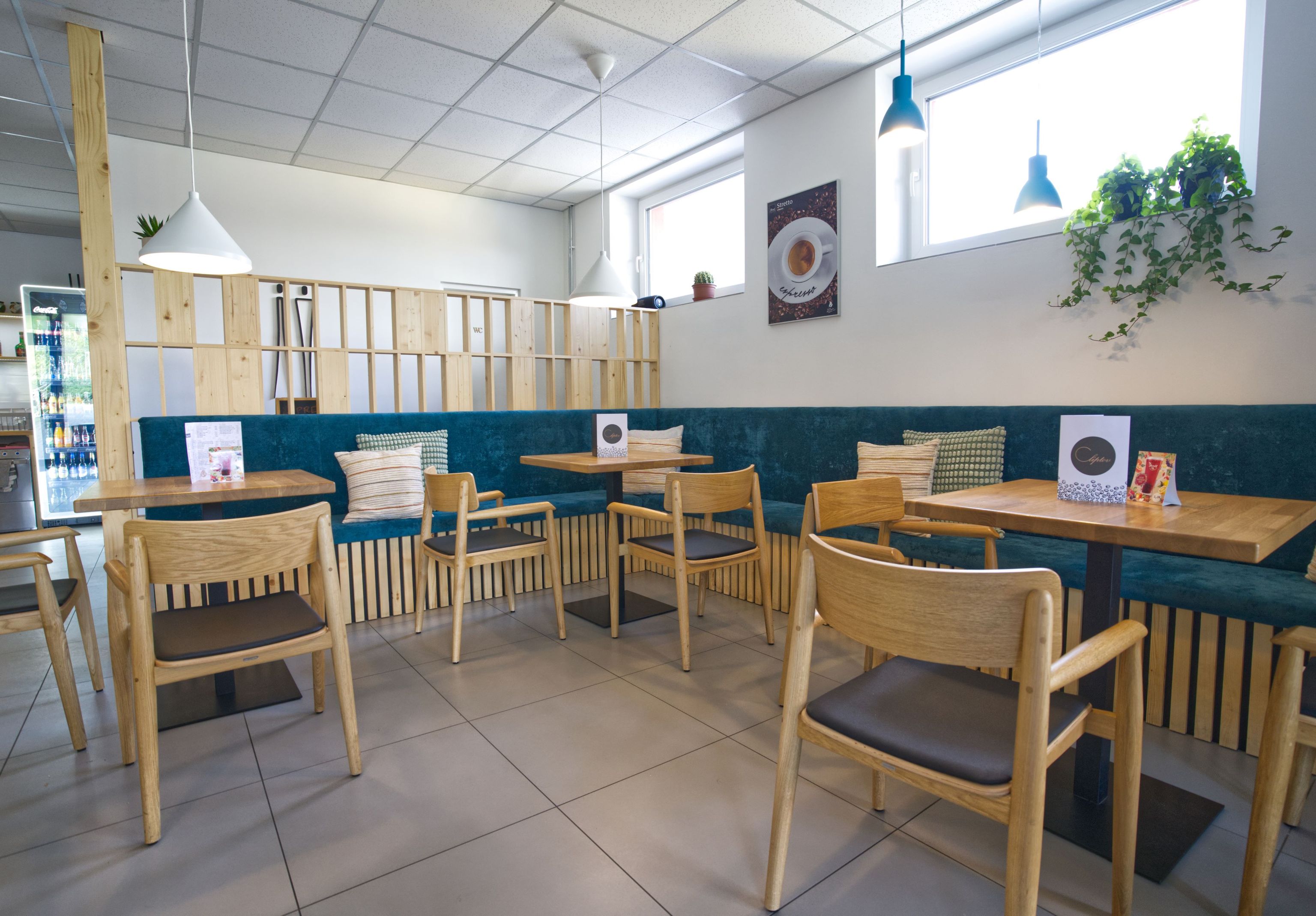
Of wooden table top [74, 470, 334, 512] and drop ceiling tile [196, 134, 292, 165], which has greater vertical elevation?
drop ceiling tile [196, 134, 292, 165]

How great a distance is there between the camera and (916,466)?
126 inches

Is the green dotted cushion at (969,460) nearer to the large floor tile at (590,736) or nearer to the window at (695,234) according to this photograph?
the large floor tile at (590,736)

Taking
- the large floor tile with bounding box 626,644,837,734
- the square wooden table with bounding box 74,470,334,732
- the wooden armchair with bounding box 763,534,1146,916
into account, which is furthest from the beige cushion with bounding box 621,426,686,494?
the wooden armchair with bounding box 763,534,1146,916

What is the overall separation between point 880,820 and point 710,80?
12.8 ft

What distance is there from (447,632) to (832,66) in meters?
3.69

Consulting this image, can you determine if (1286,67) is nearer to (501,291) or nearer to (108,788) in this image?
(108,788)

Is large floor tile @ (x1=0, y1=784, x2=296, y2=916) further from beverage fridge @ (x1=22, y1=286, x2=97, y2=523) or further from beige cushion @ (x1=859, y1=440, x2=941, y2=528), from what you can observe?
beverage fridge @ (x1=22, y1=286, x2=97, y2=523)

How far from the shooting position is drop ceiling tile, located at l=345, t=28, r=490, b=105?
3541 millimetres

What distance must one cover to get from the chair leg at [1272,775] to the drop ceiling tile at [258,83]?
4818 mm

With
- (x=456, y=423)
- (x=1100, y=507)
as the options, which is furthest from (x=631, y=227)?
(x=1100, y=507)

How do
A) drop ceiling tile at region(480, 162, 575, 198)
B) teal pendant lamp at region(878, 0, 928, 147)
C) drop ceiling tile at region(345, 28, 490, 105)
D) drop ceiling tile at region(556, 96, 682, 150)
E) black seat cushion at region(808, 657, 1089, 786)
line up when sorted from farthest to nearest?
drop ceiling tile at region(480, 162, 575, 198) < drop ceiling tile at region(556, 96, 682, 150) < drop ceiling tile at region(345, 28, 490, 105) < teal pendant lamp at region(878, 0, 928, 147) < black seat cushion at region(808, 657, 1089, 786)

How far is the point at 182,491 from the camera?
89.2 inches

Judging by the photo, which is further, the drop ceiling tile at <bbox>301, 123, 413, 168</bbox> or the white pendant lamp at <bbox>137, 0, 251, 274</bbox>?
the drop ceiling tile at <bbox>301, 123, 413, 168</bbox>

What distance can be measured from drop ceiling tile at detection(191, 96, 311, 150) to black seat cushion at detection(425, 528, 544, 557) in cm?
324
